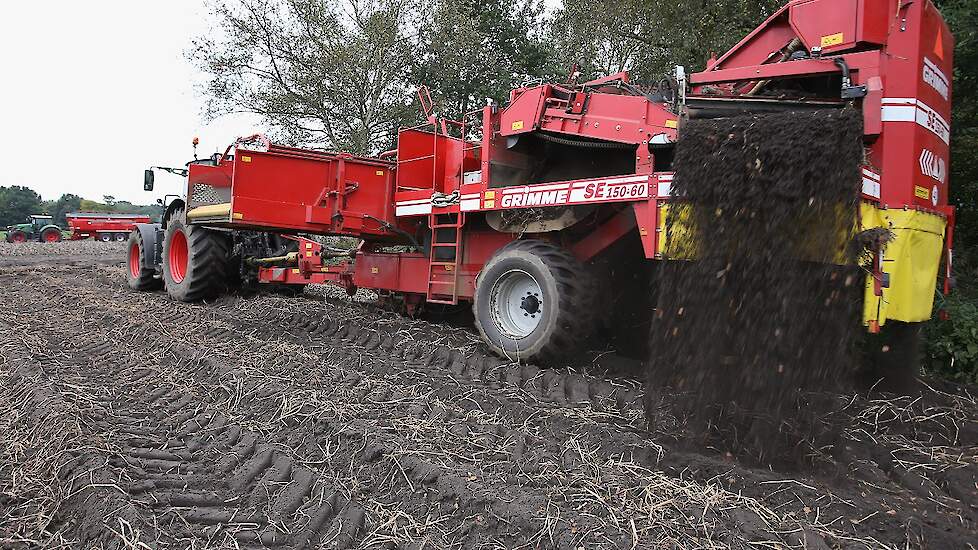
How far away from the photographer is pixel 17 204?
207 feet

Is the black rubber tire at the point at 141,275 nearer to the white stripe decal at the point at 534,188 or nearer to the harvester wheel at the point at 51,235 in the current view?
the white stripe decal at the point at 534,188

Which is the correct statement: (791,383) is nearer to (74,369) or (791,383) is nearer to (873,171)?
(873,171)

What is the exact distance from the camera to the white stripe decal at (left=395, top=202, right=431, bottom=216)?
6539 mm

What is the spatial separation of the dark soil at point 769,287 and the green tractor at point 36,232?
36592mm

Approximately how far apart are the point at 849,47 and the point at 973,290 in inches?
125

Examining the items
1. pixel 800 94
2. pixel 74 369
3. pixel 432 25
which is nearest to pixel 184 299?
pixel 74 369

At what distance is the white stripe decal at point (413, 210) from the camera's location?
6539 mm

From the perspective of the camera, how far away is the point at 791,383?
3334mm

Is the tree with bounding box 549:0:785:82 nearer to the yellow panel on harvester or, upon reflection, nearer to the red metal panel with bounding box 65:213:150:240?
the yellow panel on harvester

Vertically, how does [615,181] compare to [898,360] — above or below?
above

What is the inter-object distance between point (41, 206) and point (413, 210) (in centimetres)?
7331

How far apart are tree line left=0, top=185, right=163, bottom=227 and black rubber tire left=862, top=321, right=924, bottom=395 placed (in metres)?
57.8

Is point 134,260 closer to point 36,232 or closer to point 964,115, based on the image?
point 964,115

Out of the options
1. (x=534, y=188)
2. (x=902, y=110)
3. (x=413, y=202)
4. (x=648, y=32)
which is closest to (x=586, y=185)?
(x=534, y=188)
